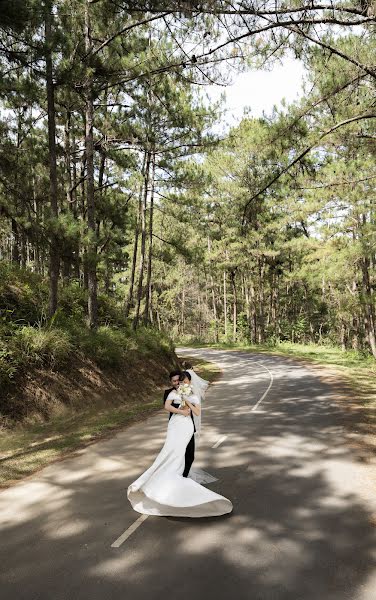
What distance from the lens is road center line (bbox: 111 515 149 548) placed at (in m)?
5.33

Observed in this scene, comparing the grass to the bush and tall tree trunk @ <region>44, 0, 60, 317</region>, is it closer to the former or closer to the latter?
the bush

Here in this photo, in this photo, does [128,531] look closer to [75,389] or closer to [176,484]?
[176,484]

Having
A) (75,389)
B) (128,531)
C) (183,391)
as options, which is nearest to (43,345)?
(75,389)

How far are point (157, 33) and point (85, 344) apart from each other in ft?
30.9

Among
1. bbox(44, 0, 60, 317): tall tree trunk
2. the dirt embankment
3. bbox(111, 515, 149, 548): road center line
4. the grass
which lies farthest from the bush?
bbox(111, 515, 149, 548): road center line

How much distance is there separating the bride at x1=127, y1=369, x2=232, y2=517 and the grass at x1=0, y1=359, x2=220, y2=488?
9.74 ft

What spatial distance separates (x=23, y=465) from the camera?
8.77m

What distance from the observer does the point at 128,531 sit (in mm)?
5641

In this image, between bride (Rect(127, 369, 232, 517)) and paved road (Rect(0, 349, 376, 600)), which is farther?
bride (Rect(127, 369, 232, 517))

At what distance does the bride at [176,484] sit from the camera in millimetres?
5945

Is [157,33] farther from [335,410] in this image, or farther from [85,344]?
[335,410]

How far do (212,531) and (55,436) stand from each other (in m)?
6.41

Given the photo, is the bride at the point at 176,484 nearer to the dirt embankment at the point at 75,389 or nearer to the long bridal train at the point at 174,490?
the long bridal train at the point at 174,490

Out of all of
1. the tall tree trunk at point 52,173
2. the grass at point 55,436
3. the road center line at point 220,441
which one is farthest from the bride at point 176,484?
the tall tree trunk at point 52,173
